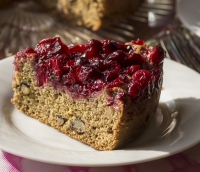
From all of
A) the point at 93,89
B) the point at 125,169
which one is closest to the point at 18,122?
the point at 93,89

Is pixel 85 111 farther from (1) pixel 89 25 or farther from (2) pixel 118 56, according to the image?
(1) pixel 89 25

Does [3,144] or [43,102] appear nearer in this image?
[3,144]

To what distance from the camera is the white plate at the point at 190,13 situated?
2977 mm

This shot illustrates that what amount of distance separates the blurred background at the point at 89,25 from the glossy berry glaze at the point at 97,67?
0.97 m

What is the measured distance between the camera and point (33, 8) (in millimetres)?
3494

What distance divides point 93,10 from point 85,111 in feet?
4.90

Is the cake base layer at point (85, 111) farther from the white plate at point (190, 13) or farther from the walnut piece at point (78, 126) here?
the white plate at point (190, 13)

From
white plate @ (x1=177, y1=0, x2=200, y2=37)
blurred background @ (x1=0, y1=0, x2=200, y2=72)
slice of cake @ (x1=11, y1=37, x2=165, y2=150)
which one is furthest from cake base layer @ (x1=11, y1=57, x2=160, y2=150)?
white plate @ (x1=177, y1=0, x2=200, y2=37)

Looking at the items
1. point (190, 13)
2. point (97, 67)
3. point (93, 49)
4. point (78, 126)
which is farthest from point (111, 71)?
point (190, 13)

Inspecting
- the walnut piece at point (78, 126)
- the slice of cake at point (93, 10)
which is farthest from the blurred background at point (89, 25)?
the walnut piece at point (78, 126)

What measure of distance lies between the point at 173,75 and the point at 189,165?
2.13 feet

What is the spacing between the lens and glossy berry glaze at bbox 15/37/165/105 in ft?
5.70

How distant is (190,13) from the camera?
10.4 ft

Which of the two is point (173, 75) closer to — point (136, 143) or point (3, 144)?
point (136, 143)
